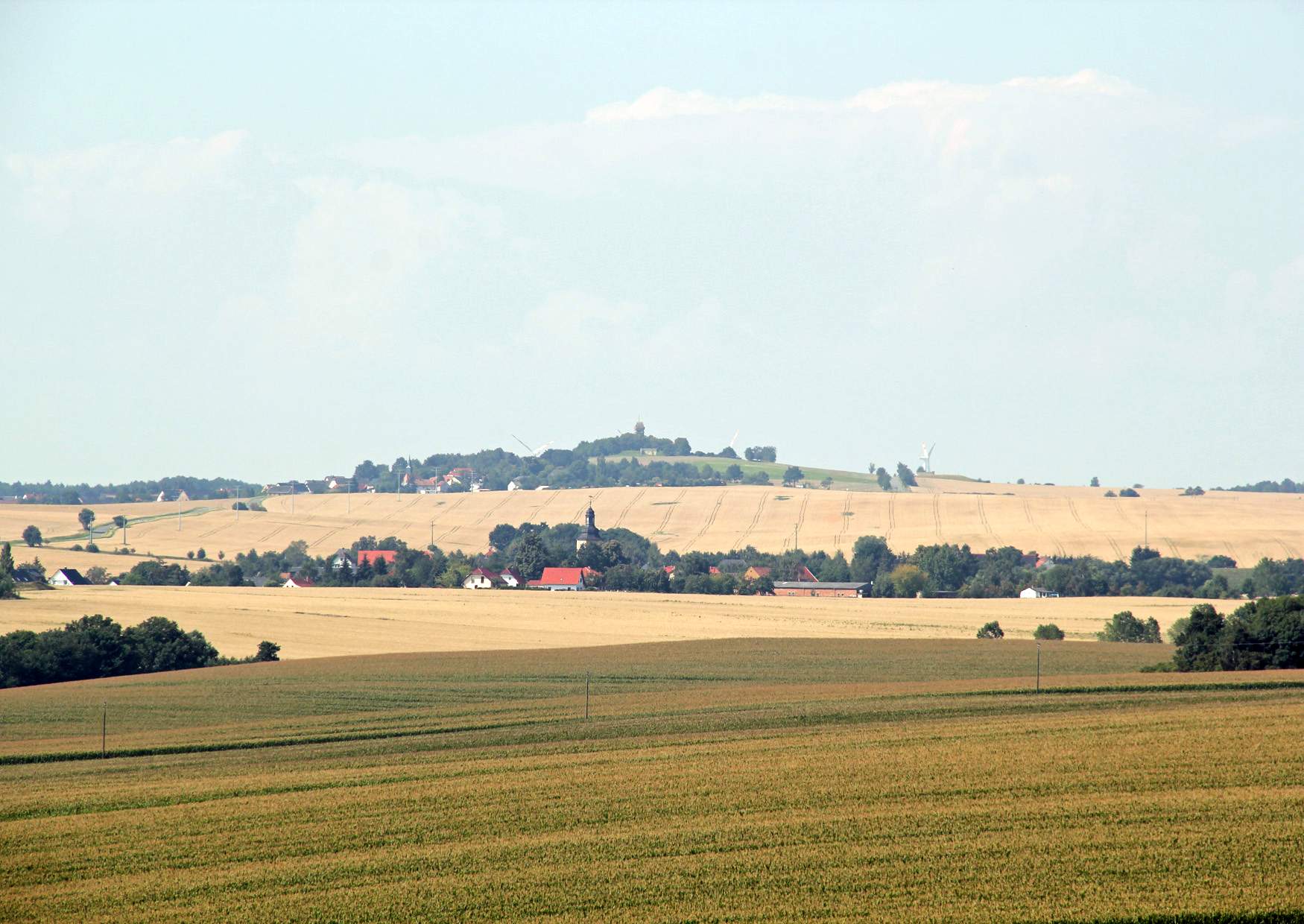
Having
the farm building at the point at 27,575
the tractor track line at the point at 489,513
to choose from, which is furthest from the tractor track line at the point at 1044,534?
the farm building at the point at 27,575

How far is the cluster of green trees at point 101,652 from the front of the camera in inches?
2292

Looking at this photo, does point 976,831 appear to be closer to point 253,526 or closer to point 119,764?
point 119,764

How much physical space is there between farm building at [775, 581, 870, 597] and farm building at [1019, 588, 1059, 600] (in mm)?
14400

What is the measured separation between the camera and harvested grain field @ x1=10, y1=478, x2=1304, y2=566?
138 metres

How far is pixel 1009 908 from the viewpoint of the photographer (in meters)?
19.7

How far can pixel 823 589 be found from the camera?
124m

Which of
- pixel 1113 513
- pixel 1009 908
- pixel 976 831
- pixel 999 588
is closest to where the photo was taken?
pixel 1009 908

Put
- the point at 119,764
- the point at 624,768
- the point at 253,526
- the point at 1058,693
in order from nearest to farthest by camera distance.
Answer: the point at 624,768, the point at 119,764, the point at 1058,693, the point at 253,526

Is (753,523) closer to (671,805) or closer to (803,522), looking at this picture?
(803,522)

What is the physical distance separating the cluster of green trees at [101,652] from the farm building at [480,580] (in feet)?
180

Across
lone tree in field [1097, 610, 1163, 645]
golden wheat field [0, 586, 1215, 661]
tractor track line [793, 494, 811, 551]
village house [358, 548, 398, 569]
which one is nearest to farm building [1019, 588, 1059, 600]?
golden wheat field [0, 586, 1215, 661]

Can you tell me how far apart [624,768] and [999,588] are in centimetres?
9017

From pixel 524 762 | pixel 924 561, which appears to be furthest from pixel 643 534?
pixel 524 762

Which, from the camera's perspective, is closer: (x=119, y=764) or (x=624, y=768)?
(x=624, y=768)
